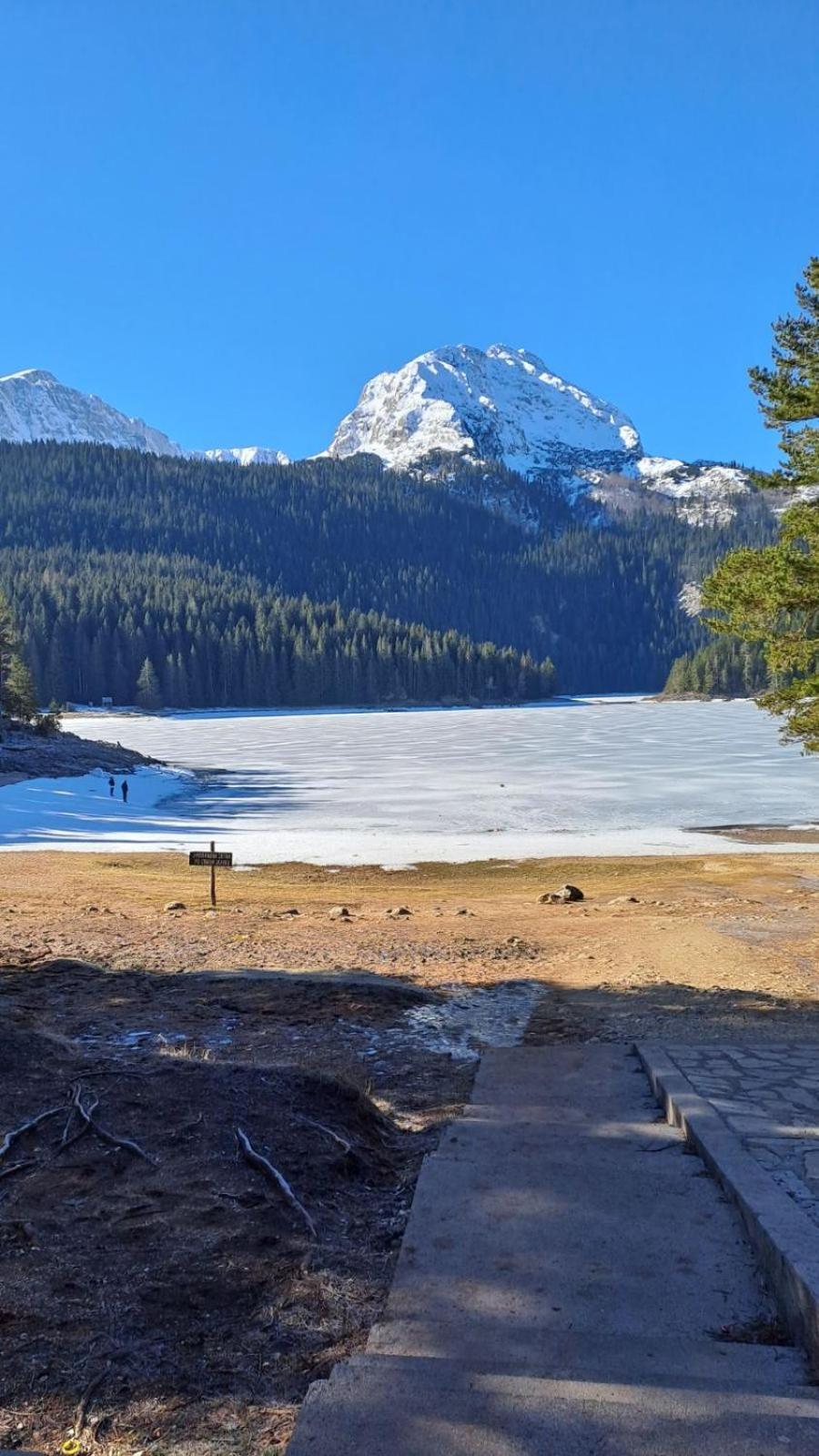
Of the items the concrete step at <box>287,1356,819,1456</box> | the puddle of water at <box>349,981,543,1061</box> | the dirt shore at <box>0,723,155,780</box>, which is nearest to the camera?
the concrete step at <box>287,1356,819,1456</box>

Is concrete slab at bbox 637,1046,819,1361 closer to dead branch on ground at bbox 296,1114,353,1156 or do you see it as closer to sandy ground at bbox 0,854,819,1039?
dead branch on ground at bbox 296,1114,353,1156

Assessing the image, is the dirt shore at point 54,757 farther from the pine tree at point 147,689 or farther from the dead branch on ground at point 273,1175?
the pine tree at point 147,689

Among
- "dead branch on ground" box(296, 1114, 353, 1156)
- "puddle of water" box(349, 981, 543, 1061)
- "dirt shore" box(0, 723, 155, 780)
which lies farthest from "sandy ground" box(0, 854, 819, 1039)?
"dirt shore" box(0, 723, 155, 780)

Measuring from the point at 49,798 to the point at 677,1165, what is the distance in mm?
39274

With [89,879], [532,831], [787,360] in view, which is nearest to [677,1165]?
[787,360]

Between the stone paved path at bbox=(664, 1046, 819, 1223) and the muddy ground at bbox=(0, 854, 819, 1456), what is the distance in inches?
59.4

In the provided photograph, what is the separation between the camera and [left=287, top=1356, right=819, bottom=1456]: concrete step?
2.51 m

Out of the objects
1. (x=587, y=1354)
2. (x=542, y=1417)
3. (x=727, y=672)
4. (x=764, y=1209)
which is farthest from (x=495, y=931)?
(x=727, y=672)

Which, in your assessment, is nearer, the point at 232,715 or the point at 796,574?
the point at 796,574

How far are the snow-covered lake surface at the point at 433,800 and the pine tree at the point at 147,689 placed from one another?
8190 centimetres

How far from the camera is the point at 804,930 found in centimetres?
1484

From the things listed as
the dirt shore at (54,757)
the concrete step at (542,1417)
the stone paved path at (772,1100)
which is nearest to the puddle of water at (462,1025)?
the stone paved path at (772,1100)

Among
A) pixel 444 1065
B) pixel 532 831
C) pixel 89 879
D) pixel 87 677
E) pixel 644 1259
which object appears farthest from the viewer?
pixel 87 677

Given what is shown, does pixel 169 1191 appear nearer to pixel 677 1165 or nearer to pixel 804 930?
pixel 677 1165
